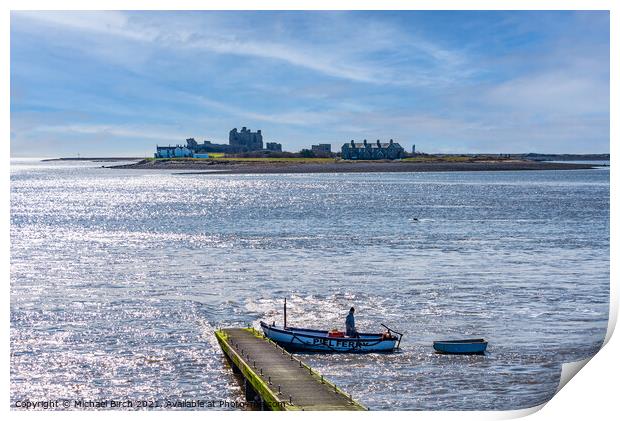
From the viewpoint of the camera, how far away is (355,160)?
586 ft

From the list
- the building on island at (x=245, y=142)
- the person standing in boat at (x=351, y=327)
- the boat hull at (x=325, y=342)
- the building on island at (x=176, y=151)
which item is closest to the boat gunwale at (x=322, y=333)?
the boat hull at (x=325, y=342)

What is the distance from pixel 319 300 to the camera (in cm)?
2955

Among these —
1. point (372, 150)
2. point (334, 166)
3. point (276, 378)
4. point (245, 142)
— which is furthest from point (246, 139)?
point (276, 378)

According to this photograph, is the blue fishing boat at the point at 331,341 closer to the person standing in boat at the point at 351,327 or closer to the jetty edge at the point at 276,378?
the person standing in boat at the point at 351,327

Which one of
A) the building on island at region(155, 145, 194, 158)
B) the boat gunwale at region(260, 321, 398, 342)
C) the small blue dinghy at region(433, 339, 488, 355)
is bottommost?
the small blue dinghy at region(433, 339, 488, 355)

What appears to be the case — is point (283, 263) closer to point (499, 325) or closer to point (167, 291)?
→ point (167, 291)

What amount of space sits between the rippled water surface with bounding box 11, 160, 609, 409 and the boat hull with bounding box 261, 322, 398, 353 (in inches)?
16.3

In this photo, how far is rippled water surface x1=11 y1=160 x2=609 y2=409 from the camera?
20344 mm

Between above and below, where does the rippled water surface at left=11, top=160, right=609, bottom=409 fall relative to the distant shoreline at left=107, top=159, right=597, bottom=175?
below

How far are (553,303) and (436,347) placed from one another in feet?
24.7

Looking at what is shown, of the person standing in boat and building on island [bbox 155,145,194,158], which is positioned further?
building on island [bbox 155,145,194,158]

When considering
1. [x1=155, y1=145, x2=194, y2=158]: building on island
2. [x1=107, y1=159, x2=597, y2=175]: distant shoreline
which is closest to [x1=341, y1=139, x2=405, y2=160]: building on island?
[x1=107, y1=159, x2=597, y2=175]: distant shoreline

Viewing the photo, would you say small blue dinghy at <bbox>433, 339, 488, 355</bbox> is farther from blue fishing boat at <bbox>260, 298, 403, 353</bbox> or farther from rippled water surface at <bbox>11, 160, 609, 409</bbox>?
blue fishing boat at <bbox>260, 298, 403, 353</bbox>
